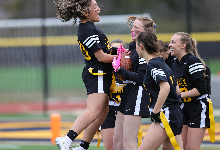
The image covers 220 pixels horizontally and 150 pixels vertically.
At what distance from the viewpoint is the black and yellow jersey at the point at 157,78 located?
3.61 m

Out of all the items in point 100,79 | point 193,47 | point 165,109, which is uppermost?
point 193,47

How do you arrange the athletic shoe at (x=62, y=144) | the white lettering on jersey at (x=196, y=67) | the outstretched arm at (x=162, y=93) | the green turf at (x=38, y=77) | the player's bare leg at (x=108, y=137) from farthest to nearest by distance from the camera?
the green turf at (x=38, y=77) → the player's bare leg at (x=108, y=137) → the white lettering on jersey at (x=196, y=67) → the athletic shoe at (x=62, y=144) → the outstretched arm at (x=162, y=93)

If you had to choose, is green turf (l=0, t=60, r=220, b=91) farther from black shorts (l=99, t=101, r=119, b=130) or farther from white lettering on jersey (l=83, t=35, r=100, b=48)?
white lettering on jersey (l=83, t=35, r=100, b=48)

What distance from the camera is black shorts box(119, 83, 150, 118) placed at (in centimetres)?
410

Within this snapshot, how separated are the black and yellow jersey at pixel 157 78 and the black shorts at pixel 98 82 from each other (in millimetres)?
796

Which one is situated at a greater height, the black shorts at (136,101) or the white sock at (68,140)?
the black shorts at (136,101)

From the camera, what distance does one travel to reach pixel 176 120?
146 inches

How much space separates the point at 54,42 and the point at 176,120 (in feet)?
33.3

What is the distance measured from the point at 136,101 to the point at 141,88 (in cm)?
18

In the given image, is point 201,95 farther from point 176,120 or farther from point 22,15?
point 22,15

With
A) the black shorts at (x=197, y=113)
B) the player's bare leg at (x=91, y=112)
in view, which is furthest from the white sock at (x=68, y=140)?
the black shorts at (x=197, y=113)

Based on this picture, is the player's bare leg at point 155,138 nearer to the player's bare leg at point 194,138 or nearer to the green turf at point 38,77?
the player's bare leg at point 194,138

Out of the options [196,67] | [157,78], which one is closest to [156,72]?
[157,78]

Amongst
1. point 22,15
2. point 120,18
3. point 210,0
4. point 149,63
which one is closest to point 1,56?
point 120,18
